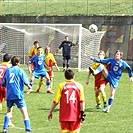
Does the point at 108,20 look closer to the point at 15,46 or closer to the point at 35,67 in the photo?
the point at 15,46

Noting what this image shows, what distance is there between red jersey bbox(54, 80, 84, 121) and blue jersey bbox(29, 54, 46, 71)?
7.60m

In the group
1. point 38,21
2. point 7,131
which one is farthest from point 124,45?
point 7,131

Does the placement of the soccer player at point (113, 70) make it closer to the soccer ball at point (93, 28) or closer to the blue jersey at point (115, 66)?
the blue jersey at point (115, 66)

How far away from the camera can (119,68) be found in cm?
1323

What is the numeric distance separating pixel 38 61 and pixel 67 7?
19234 mm

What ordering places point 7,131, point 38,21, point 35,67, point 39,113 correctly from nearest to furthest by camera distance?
point 7,131 → point 39,113 → point 35,67 → point 38,21

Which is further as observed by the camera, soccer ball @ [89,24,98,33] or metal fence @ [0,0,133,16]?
metal fence @ [0,0,133,16]

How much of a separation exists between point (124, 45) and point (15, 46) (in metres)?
6.21

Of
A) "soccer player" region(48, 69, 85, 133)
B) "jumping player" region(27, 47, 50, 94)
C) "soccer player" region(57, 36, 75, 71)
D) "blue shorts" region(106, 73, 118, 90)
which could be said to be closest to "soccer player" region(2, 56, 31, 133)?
"soccer player" region(48, 69, 85, 133)

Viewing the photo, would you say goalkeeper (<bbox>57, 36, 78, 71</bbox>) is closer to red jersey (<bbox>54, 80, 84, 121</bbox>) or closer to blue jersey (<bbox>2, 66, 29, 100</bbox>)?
blue jersey (<bbox>2, 66, 29, 100</bbox>)

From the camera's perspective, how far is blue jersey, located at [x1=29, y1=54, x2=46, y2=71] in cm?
1625

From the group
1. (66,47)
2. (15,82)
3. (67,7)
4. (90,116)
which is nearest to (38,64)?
(90,116)

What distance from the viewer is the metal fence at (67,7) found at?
1277 inches

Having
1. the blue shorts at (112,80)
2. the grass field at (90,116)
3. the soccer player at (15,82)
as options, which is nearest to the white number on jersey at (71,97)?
the soccer player at (15,82)
